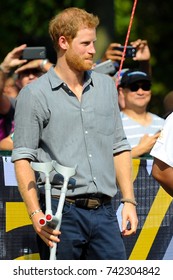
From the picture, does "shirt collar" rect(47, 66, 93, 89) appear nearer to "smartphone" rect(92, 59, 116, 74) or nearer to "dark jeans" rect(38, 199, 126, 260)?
"dark jeans" rect(38, 199, 126, 260)

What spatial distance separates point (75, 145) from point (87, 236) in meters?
0.57

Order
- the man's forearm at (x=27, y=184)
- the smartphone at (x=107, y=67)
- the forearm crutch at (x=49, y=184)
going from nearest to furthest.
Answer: the forearm crutch at (x=49, y=184) < the man's forearm at (x=27, y=184) < the smartphone at (x=107, y=67)

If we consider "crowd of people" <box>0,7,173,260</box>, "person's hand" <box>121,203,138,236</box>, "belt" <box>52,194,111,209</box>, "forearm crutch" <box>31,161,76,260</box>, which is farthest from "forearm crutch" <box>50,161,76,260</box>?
"person's hand" <box>121,203,138,236</box>

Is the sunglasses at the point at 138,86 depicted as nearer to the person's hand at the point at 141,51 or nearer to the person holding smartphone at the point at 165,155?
the person's hand at the point at 141,51

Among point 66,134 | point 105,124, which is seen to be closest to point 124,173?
point 105,124

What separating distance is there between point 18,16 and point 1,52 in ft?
2.58

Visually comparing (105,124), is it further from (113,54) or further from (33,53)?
(113,54)

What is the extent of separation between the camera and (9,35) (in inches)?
798

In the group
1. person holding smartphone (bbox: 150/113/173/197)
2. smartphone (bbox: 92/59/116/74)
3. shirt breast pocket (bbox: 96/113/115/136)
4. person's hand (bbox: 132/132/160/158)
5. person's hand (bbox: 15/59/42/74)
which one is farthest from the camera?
person's hand (bbox: 15/59/42/74)

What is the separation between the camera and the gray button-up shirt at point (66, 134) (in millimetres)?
6297

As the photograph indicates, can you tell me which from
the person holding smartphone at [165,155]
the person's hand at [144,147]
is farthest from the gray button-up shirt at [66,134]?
the person's hand at [144,147]

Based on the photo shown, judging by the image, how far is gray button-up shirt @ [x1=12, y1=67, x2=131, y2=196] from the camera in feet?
20.7
